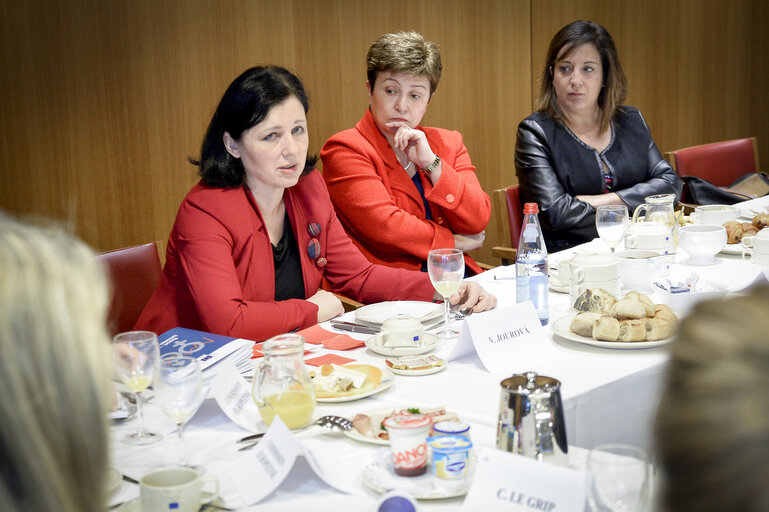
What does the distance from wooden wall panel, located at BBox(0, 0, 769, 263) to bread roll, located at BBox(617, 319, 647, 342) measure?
2.92 m

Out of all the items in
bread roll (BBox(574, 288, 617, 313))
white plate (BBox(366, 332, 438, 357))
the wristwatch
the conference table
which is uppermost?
the wristwatch

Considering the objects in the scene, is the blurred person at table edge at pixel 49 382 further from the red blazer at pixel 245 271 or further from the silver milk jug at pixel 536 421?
the red blazer at pixel 245 271

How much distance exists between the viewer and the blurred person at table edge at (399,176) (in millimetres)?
3438

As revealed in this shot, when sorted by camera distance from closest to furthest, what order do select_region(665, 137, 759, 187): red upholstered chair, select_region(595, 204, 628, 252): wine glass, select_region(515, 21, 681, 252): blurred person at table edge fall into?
select_region(595, 204, 628, 252): wine glass → select_region(515, 21, 681, 252): blurred person at table edge → select_region(665, 137, 759, 187): red upholstered chair

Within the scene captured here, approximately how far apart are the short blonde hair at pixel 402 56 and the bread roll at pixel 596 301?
156cm

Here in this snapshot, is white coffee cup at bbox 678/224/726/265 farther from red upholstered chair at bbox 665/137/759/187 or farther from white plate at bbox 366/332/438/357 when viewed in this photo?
red upholstered chair at bbox 665/137/759/187

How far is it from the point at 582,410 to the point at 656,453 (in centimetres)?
106

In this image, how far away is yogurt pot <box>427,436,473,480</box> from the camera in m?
1.30

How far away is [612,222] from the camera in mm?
2768

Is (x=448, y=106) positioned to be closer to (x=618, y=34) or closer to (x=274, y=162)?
(x=618, y=34)

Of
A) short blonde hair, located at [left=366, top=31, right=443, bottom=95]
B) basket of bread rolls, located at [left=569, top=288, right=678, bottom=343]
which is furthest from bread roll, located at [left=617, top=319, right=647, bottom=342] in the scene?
short blonde hair, located at [left=366, top=31, right=443, bottom=95]

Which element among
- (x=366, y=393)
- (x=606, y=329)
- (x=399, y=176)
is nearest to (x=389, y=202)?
(x=399, y=176)

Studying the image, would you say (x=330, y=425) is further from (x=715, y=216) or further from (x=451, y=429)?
(x=715, y=216)

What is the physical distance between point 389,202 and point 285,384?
1.98m
